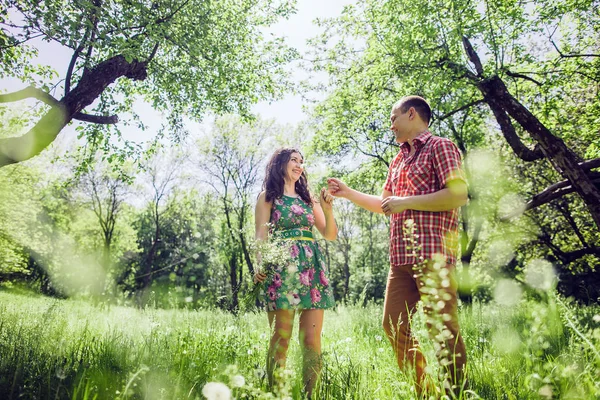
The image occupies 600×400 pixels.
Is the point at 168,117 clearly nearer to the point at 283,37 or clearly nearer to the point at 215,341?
the point at 283,37

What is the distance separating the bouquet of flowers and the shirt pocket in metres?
1.19

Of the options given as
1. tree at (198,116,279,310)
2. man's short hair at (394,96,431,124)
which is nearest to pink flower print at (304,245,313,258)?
man's short hair at (394,96,431,124)

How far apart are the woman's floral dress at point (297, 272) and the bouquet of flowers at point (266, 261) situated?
0.04m

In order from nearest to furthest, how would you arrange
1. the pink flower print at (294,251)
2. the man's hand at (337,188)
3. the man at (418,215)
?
the man at (418,215) < the pink flower print at (294,251) < the man's hand at (337,188)

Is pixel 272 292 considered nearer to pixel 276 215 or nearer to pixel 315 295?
pixel 315 295

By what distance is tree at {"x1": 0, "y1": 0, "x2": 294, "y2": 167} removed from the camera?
17.6 feet

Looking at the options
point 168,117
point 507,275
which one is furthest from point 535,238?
point 168,117

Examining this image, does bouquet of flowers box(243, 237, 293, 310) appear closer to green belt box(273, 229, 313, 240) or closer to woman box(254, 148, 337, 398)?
woman box(254, 148, 337, 398)

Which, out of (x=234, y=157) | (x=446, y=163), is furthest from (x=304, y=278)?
(x=234, y=157)

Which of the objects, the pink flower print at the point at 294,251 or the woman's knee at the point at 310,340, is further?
the pink flower print at the point at 294,251

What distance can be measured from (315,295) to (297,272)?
0.90 feet

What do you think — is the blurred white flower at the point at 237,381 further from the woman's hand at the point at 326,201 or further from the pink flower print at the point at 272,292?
the woman's hand at the point at 326,201

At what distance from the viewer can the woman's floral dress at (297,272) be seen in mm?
3297

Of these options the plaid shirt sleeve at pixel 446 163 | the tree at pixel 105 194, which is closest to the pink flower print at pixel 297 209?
the plaid shirt sleeve at pixel 446 163
